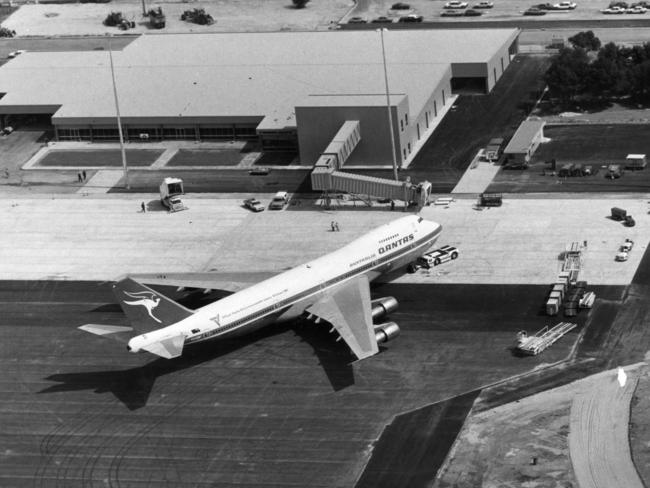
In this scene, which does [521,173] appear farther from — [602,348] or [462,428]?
[462,428]

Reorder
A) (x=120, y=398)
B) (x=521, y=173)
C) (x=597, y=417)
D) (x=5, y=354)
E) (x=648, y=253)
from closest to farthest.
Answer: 1. (x=597, y=417)
2. (x=120, y=398)
3. (x=5, y=354)
4. (x=648, y=253)
5. (x=521, y=173)

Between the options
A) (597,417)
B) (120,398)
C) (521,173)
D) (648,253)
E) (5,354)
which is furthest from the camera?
Answer: (521,173)

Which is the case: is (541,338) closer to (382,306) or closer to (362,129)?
(382,306)

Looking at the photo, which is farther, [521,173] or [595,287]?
[521,173]

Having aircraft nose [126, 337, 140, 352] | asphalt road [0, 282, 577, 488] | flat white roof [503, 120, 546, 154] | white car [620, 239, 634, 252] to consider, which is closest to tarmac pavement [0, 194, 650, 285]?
white car [620, 239, 634, 252]

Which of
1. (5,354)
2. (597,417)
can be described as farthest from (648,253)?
(5,354)

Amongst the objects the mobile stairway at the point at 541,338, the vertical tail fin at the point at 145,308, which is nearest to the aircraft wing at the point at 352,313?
the mobile stairway at the point at 541,338
